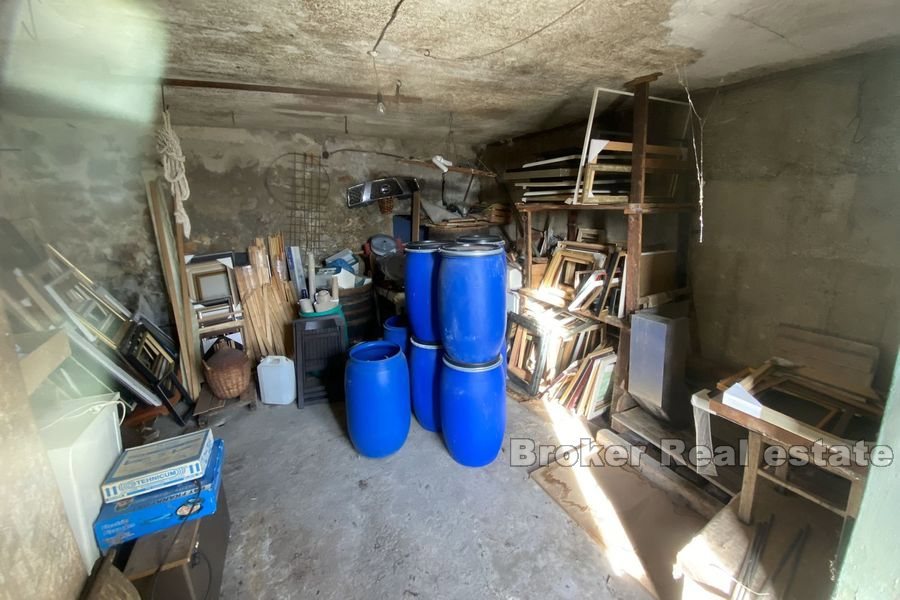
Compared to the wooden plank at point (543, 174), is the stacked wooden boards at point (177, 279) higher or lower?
lower

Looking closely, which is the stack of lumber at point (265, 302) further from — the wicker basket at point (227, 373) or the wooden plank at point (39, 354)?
the wooden plank at point (39, 354)

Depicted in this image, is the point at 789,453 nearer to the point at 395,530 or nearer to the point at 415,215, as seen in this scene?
the point at 395,530

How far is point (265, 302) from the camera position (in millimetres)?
3359

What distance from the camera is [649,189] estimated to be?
2607 millimetres

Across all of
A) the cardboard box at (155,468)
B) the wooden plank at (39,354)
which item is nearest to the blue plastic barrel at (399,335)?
the cardboard box at (155,468)

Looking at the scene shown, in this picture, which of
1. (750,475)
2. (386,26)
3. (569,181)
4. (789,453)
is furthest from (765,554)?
(386,26)

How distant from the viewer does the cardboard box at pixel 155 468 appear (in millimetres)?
1387

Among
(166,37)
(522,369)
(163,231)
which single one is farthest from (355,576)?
(163,231)

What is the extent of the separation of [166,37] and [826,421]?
291cm

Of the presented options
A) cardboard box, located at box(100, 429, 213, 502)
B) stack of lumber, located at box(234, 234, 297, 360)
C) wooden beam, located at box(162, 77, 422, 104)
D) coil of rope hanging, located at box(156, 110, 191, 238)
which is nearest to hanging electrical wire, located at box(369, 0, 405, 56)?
wooden beam, located at box(162, 77, 422, 104)

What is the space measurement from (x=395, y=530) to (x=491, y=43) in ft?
7.36

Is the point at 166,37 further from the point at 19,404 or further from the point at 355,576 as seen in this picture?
the point at 355,576

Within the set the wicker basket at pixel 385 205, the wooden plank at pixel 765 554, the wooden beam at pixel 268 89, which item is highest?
the wooden beam at pixel 268 89

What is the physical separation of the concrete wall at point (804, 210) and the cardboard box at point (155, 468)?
2.82 meters
